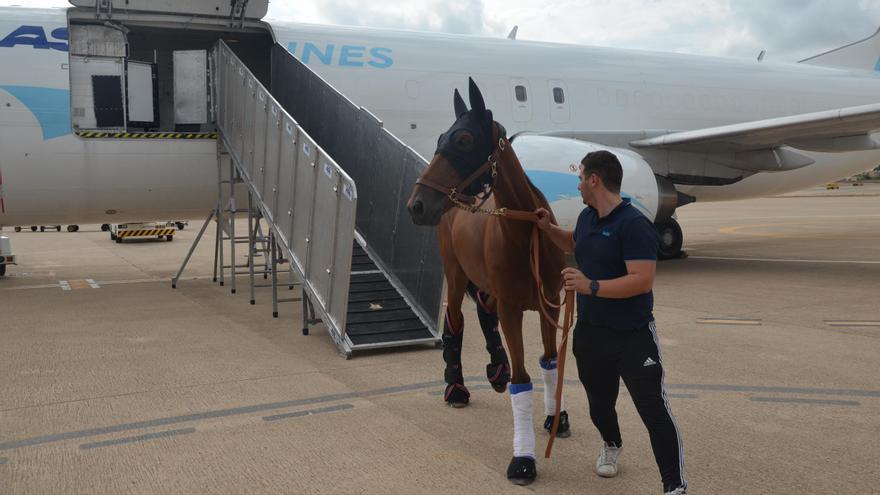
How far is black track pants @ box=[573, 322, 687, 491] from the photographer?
10.9 feet

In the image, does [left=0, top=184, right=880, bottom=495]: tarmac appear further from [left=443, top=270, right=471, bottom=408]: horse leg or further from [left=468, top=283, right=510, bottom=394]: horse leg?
[left=468, top=283, right=510, bottom=394]: horse leg

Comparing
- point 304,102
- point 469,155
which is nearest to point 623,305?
point 469,155

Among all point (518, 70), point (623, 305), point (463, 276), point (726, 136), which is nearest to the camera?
point (623, 305)

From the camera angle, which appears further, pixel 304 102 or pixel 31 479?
pixel 304 102

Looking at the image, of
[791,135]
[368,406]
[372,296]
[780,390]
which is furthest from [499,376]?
[791,135]

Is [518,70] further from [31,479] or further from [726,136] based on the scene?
[31,479]

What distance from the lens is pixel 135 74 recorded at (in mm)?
10367

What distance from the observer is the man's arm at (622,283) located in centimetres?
328

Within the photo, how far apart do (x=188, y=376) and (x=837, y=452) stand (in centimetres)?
466

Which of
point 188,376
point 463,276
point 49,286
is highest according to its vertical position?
point 463,276

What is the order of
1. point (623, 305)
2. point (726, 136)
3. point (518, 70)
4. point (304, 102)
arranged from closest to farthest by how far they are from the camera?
point (623, 305) → point (304, 102) → point (726, 136) → point (518, 70)

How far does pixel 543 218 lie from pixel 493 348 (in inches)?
56.0

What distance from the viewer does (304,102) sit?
34.6 ft

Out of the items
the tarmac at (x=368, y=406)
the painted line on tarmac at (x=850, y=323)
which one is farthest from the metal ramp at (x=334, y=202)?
the painted line on tarmac at (x=850, y=323)
